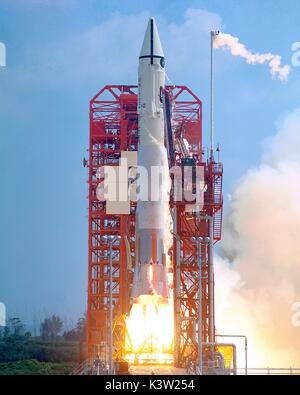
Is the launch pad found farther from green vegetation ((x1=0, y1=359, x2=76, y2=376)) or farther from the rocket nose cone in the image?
green vegetation ((x1=0, y1=359, x2=76, y2=376))

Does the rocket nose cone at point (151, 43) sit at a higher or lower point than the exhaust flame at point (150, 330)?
higher

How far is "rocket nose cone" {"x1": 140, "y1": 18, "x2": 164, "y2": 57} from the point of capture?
59156 mm

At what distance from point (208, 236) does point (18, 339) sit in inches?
2566

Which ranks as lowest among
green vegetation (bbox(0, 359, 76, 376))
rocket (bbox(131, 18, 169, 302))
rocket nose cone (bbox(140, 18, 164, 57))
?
green vegetation (bbox(0, 359, 76, 376))

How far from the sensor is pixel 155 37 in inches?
2335

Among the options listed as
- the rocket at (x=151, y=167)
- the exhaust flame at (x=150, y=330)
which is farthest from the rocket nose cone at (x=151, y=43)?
the exhaust flame at (x=150, y=330)

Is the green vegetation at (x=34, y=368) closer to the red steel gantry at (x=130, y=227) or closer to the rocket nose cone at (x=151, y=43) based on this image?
the red steel gantry at (x=130, y=227)

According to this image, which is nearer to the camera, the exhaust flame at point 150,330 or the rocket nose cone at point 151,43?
the exhaust flame at point 150,330

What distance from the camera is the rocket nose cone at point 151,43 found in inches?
2329

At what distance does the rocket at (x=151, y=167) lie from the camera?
2146 inches

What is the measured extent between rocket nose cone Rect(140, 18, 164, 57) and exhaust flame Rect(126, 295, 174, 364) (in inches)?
625

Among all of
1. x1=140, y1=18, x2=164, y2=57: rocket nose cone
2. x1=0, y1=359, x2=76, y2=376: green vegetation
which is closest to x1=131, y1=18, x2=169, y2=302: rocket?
x1=140, y1=18, x2=164, y2=57: rocket nose cone

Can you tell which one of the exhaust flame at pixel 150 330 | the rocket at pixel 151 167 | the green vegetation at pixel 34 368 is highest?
the rocket at pixel 151 167
